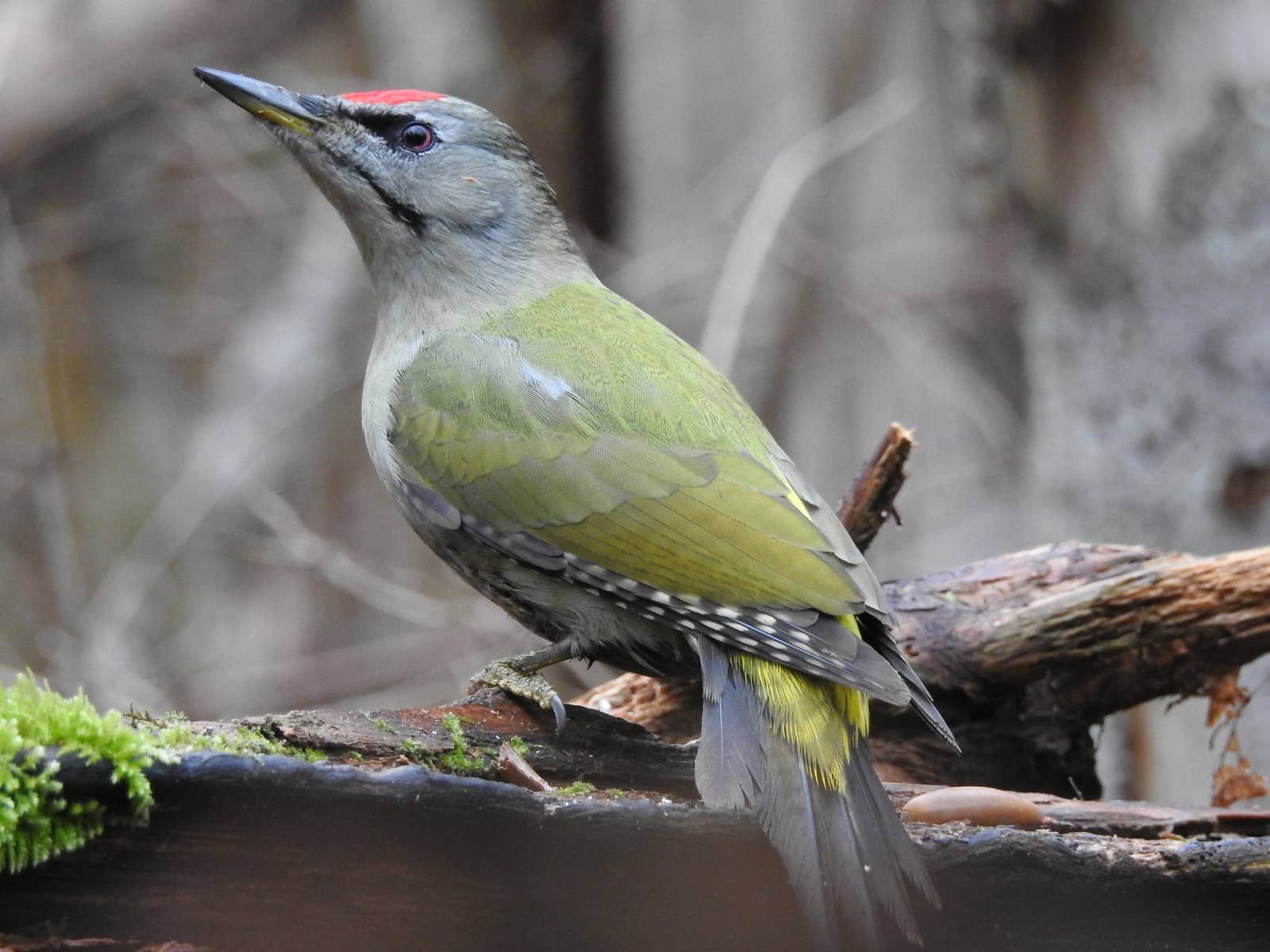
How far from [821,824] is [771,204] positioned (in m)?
4.82

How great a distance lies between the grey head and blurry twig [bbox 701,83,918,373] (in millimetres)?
1947

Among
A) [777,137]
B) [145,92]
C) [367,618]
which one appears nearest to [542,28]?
[777,137]

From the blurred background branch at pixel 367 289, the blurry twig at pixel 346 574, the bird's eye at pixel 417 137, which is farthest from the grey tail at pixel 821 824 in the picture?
the blurry twig at pixel 346 574

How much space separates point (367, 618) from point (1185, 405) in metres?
5.37

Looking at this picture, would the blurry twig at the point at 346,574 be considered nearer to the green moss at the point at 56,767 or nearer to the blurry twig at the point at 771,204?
the blurry twig at the point at 771,204

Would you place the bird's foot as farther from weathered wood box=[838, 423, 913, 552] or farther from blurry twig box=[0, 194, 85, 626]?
blurry twig box=[0, 194, 85, 626]

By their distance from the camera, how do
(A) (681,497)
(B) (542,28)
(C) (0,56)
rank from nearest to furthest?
(A) (681,497), (C) (0,56), (B) (542,28)

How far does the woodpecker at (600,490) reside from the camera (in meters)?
2.53

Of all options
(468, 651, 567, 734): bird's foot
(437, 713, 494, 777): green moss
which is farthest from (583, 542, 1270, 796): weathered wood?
(437, 713, 494, 777): green moss

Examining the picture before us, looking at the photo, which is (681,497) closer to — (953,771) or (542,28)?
(953,771)

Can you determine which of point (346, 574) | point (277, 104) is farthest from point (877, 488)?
point (346, 574)

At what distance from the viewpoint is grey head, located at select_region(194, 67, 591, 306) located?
3742 mm

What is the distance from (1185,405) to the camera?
453 centimetres

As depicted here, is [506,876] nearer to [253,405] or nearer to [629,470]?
[629,470]
